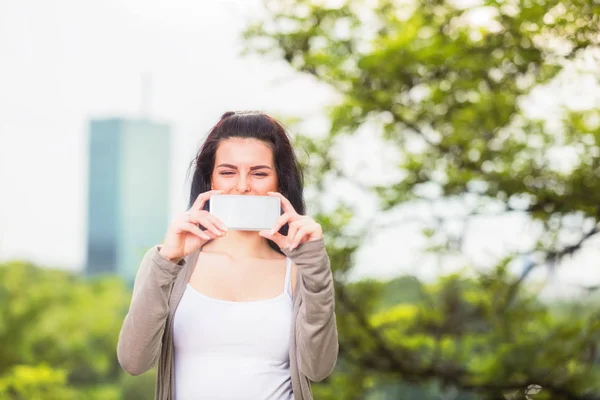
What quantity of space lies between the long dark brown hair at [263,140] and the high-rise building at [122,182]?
351 inches

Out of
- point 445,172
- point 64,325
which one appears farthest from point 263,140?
point 64,325

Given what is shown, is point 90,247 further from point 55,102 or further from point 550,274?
point 550,274

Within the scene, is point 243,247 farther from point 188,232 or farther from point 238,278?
point 188,232

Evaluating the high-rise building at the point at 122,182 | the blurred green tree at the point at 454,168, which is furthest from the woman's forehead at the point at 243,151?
the high-rise building at the point at 122,182

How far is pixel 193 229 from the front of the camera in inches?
45.5

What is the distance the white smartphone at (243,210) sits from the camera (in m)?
1.17

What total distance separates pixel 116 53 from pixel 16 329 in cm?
419

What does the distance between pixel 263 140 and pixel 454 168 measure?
2185 mm

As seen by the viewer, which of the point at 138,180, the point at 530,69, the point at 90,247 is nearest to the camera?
the point at 530,69

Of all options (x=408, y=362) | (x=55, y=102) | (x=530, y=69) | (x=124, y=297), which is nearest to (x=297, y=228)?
(x=530, y=69)

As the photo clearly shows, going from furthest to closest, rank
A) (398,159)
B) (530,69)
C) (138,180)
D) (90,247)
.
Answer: (138,180)
(90,247)
(398,159)
(530,69)

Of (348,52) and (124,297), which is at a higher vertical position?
(348,52)

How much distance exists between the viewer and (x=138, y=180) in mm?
11508

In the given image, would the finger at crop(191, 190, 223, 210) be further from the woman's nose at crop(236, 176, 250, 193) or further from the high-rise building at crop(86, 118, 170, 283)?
the high-rise building at crop(86, 118, 170, 283)
